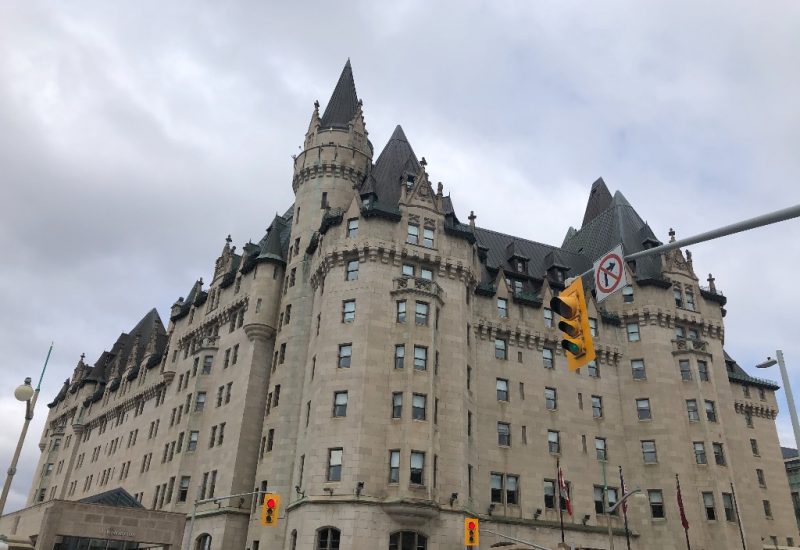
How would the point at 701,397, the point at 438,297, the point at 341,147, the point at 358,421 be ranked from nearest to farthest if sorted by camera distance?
the point at 358,421, the point at 438,297, the point at 701,397, the point at 341,147

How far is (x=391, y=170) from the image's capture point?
56.6m

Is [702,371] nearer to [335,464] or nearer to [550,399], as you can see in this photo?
[550,399]

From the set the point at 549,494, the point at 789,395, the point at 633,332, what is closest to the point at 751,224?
the point at 789,395

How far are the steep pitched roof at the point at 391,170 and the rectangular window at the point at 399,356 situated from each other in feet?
41.7

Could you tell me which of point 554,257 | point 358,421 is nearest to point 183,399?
point 358,421

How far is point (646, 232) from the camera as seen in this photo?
216 ft

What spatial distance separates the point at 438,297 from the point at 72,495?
71.0 m

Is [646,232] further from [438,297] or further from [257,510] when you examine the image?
[257,510]

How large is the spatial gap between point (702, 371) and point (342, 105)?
4147 centimetres

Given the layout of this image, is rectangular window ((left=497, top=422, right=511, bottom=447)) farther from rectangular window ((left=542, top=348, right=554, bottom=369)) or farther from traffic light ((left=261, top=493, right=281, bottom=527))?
traffic light ((left=261, top=493, right=281, bottom=527))

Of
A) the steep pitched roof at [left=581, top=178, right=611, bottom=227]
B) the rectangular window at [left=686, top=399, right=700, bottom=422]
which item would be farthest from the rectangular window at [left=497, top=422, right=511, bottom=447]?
Result: the steep pitched roof at [left=581, top=178, right=611, bottom=227]

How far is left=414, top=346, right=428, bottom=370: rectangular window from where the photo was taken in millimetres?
45781

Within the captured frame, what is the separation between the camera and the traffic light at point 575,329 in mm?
14953

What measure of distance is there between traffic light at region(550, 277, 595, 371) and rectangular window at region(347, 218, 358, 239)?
36162mm
